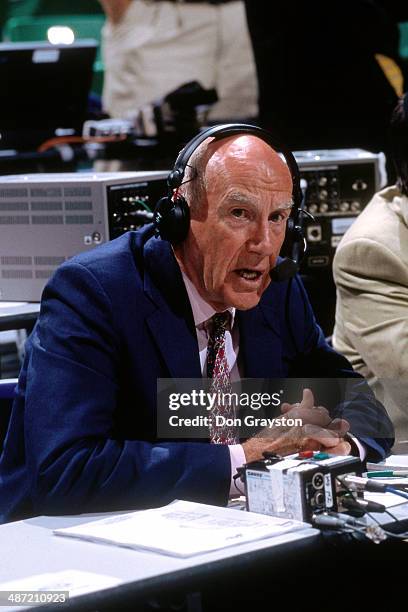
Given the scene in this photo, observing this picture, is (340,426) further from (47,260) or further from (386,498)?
(47,260)

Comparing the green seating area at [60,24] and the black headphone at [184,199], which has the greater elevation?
the green seating area at [60,24]

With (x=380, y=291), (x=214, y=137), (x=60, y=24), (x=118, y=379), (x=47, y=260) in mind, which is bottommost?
(x=118, y=379)

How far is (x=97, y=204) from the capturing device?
3.21 meters

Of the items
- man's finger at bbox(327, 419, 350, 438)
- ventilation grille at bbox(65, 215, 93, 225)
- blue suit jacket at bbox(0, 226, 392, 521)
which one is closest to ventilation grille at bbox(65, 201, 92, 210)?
ventilation grille at bbox(65, 215, 93, 225)

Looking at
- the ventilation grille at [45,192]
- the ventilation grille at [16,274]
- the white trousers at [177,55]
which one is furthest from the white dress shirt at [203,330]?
the white trousers at [177,55]

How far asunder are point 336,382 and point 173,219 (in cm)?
56

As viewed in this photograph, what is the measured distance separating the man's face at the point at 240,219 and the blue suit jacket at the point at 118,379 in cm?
9

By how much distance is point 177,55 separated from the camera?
26.2 ft

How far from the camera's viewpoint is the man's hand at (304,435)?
205 centimetres

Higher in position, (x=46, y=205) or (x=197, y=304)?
(x=46, y=205)

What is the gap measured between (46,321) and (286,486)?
574mm

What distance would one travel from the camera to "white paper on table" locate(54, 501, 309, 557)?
1.71 m

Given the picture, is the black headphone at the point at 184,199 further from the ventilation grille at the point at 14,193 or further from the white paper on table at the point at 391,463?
the ventilation grille at the point at 14,193

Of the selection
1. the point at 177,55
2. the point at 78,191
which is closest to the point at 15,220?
the point at 78,191
